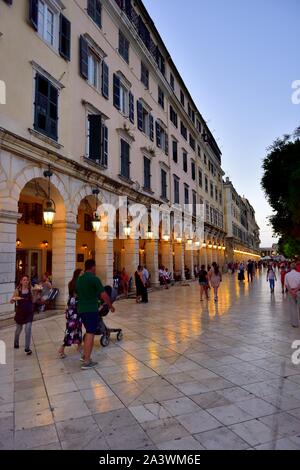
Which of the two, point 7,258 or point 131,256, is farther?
point 131,256

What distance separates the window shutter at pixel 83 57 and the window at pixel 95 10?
1.99 metres

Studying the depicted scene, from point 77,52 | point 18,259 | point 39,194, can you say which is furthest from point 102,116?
point 18,259

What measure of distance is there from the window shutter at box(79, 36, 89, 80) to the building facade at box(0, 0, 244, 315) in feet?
0.17

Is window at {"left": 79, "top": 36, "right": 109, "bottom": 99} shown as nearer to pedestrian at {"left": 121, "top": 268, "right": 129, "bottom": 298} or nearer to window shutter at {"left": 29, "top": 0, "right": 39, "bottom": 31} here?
window shutter at {"left": 29, "top": 0, "right": 39, "bottom": 31}

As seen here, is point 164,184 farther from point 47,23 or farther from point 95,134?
point 47,23

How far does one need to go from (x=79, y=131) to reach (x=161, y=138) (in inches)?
452

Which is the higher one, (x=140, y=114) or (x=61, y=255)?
(x=140, y=114)

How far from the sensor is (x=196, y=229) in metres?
32.1

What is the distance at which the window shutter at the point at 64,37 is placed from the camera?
12.8 m

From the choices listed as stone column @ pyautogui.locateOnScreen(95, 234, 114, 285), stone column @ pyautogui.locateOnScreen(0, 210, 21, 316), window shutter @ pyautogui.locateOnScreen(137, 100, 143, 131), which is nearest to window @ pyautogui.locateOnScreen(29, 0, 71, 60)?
stone column @ pyautogui.locateOnScreen(0, 210, 21, 316)

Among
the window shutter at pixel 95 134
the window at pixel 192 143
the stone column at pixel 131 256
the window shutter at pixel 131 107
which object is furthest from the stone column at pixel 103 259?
the window at pixel 192 143

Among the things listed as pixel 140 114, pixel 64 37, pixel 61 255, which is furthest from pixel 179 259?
pixel 64 37

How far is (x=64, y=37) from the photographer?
12945 millimetres

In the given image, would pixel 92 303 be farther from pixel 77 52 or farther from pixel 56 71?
pixel 77 52
